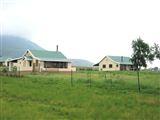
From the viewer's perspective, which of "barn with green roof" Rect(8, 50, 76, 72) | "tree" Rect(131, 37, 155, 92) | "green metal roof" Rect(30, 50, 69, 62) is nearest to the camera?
"barn with green roof" Rect(8, 50, 76, 72)

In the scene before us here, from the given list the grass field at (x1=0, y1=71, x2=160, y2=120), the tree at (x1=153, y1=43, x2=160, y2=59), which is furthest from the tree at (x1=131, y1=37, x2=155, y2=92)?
the grass field at (x1=0, y1=71, x2=160, y2=120)

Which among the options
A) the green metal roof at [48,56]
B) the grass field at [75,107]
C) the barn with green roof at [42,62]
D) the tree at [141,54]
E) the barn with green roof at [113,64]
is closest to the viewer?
the grass field at [75,107]

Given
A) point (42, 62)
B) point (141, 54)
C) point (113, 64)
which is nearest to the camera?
point (42, 62)

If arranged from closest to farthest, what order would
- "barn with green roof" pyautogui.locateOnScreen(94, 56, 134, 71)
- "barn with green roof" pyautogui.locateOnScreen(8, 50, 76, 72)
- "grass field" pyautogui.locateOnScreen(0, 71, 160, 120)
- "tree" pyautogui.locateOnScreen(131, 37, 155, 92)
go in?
1. "grass field" pyautogui.locateOnScreen(0, 71, 160, 120)
2. "barn with green roof" pyautogui.locateOnScreen(8, 50, 76, 72)
3. "tree" pyautogui.locateOnScreen(131, 37, 155, 92)
4. "barn with green roof" pyautogui.locateOnScreen(94, 56, 134, 71)

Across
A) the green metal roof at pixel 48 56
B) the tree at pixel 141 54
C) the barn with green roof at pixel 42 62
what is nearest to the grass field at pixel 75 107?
the barn with green roof at pixel 42 62

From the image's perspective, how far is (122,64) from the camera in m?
99.9

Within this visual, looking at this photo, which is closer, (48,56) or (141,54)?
(48,56)

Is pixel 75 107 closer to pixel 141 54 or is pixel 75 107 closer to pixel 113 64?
pixel 141 54

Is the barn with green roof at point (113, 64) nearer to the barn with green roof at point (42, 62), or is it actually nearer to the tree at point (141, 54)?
the tree at point (141, 54)

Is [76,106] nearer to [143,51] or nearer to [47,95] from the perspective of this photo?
[47,95]

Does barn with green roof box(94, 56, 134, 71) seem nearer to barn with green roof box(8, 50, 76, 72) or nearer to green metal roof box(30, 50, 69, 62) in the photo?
green metal roof box(30, 50, 69, 62)

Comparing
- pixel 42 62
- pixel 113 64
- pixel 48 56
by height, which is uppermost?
pixel 48 56

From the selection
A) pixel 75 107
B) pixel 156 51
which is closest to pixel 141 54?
pixel 156 51

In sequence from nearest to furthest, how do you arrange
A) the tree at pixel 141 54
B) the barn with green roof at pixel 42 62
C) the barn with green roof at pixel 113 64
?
the barn with green roof at pixel 42 62 → the tree at pixel 141 54 → the barn with green roof at pixel 113 64
